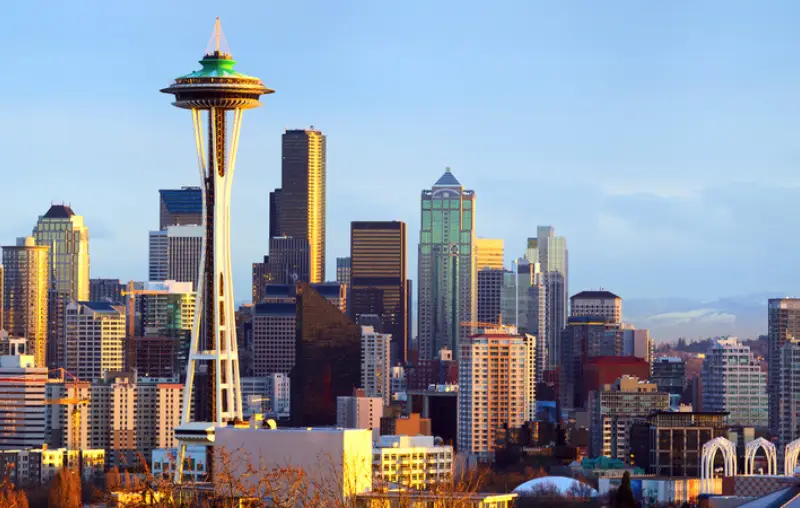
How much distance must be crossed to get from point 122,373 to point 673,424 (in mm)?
43590

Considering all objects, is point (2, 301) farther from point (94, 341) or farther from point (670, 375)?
point (670, 375)

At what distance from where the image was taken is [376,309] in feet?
655

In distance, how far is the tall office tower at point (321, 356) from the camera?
501ft

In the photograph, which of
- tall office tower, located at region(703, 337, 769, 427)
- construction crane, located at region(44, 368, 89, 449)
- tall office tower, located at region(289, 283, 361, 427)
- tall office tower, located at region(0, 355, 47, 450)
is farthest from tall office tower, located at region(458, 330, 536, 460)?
tall office tower, located at region(0, 355, 47, 450)

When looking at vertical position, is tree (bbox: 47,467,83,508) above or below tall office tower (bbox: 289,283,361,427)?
below

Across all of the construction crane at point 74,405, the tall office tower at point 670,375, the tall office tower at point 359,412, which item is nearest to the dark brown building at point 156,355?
the tall office tower at point 359,412

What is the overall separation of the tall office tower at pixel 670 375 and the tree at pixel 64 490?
6845 cm

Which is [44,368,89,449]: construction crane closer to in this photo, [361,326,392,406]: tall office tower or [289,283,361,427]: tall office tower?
[289,283,361,427]: tall office tower

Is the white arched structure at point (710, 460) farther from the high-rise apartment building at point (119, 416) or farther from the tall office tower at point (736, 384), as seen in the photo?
the tall office tower at point (736, 384)

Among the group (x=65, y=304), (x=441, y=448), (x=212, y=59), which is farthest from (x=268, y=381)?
(x=212, y=59)

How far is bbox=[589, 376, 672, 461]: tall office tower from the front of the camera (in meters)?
128

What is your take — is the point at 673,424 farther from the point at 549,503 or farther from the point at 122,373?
the point at 122,373

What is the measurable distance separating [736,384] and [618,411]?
14.1 metres

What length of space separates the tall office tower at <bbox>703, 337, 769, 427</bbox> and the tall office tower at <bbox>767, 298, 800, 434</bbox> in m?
0.72
